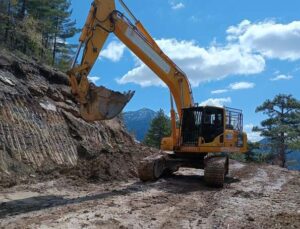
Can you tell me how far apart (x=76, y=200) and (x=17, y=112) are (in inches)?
272

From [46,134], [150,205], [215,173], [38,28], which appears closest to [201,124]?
[215,173]

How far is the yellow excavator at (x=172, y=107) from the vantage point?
1203 cm

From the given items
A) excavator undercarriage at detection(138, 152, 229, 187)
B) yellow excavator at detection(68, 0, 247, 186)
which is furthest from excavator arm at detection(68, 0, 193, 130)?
excavator undercarriage at detection(138, 152, 229, 187)

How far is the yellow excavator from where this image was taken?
39.5 ft

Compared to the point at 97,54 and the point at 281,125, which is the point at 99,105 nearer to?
the point at 97,54

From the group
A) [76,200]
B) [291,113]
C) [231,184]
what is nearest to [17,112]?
[76,200]

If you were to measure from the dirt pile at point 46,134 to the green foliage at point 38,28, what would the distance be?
183 inches

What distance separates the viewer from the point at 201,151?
14625 mm

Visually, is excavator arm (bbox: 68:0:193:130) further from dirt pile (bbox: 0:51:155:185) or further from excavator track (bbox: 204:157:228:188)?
dirt pile (bbox: 0:51:155:185)

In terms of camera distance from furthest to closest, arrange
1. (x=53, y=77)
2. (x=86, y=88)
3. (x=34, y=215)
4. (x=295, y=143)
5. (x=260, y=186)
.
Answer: (x=295, y=143) < (x=53, y=77) < (x=260, y=186) < (x=86, y=88) < (x=34, y=215)

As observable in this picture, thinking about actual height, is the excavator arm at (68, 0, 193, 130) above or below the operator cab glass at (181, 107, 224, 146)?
above

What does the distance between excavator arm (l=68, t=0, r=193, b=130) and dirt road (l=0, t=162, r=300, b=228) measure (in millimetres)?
2305

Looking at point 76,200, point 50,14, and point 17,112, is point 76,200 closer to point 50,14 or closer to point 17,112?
point 17,112

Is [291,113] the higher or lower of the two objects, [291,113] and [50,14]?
the lower
